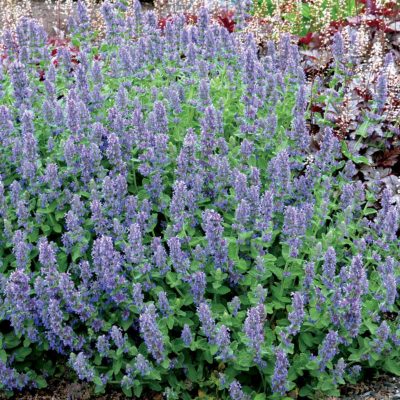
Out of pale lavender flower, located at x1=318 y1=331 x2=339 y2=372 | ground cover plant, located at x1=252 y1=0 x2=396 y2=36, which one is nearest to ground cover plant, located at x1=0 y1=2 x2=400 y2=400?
pale lavender flower, located at x1=318 y1=331 x2=339 y2=372

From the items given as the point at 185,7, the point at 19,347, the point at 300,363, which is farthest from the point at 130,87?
the point at 185,7

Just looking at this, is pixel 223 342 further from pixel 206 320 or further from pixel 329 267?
pixel 329 267

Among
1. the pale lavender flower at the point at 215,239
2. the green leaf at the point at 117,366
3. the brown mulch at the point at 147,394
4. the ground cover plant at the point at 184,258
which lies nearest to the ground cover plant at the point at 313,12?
the ground cover plant at the point at 184,258

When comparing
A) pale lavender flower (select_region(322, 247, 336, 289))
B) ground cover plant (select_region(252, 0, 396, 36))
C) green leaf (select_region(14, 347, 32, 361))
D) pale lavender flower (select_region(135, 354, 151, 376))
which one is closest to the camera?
pale lavender flower (select_region(135, 354, 151, 376))

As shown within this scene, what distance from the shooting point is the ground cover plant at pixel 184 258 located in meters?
3.44

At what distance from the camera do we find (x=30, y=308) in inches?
140

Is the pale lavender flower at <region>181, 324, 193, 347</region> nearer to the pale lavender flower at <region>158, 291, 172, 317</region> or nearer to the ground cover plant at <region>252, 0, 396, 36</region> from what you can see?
the pale lavender flower at <region>158, 291, 172, 317</region>

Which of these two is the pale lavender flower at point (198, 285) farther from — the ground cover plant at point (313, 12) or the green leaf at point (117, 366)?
the ground cover plant at point (313, 12)

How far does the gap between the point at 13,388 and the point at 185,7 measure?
6.10m

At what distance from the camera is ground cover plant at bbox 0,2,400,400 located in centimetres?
344

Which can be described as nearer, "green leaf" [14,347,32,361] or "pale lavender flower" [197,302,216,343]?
"pale lavender flower" [197,302,216,343]

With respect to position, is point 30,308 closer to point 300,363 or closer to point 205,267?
point 205,267

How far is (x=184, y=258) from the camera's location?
350cm

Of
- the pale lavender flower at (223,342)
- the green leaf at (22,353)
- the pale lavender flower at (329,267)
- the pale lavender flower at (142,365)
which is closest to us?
the pale lavender flower at (223,342)
